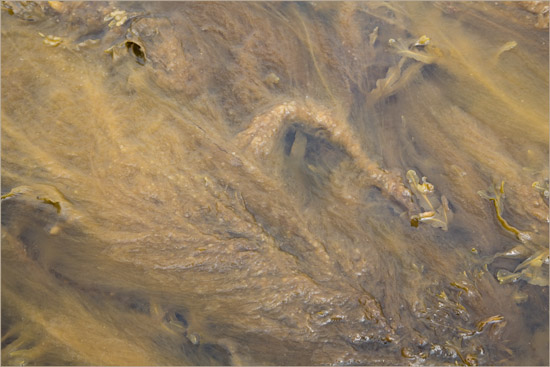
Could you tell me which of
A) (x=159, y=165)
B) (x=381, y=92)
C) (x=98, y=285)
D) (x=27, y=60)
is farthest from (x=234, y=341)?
(x=27, y=60)

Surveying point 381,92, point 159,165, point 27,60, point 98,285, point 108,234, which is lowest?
point 98,285

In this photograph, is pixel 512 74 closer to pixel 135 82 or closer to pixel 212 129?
pixel 212 129

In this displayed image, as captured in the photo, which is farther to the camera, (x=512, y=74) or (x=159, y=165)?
(x=512, y=74)

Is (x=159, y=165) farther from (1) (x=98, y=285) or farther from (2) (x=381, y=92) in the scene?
(2) (x=381, y=92)

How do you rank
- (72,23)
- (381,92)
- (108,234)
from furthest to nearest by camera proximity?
1. (381,92)
2. (72,23)
3. (108,234)

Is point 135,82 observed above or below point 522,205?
above

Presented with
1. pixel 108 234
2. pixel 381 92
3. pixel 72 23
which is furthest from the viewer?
pixel 381 92
